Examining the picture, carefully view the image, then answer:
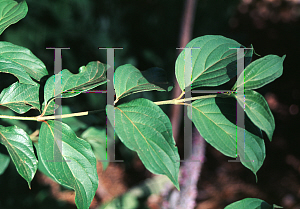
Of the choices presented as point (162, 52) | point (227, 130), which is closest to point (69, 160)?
point (227, 130)

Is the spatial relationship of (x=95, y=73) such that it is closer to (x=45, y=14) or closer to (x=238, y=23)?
(x=45, y=14)

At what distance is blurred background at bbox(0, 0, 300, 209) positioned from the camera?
2.71 ft

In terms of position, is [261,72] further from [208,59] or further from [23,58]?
[23,58]

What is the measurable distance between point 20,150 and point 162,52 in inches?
27.4

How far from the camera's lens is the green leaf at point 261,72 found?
29cm

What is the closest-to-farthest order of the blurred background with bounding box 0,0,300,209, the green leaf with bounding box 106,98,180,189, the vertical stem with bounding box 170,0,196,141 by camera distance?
the green leaf with bounding box 106,98,180,189, the blurred background with bounding box 0,0,300,209, the vertical stem with bounding box 170,0,196,141

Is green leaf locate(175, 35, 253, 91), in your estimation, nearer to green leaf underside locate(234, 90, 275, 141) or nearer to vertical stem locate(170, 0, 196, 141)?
green leaf underside locate(234, 90, 275, 141)

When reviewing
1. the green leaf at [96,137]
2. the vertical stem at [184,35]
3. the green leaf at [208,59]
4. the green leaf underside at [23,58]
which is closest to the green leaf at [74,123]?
the green leaf at [96,137]

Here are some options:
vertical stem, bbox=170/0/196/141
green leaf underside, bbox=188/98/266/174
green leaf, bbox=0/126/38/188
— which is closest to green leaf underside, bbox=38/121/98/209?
green leaf, bbox=0/126/38/188

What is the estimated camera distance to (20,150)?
282mm

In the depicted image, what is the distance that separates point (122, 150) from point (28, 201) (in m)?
0.32

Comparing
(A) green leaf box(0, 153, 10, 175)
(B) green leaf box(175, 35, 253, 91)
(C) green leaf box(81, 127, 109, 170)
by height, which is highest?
(B) green leaf box(175, 35, 253, 91)

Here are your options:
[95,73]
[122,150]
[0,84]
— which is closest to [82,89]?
[95,73]

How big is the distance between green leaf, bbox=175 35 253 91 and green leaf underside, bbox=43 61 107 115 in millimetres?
94
